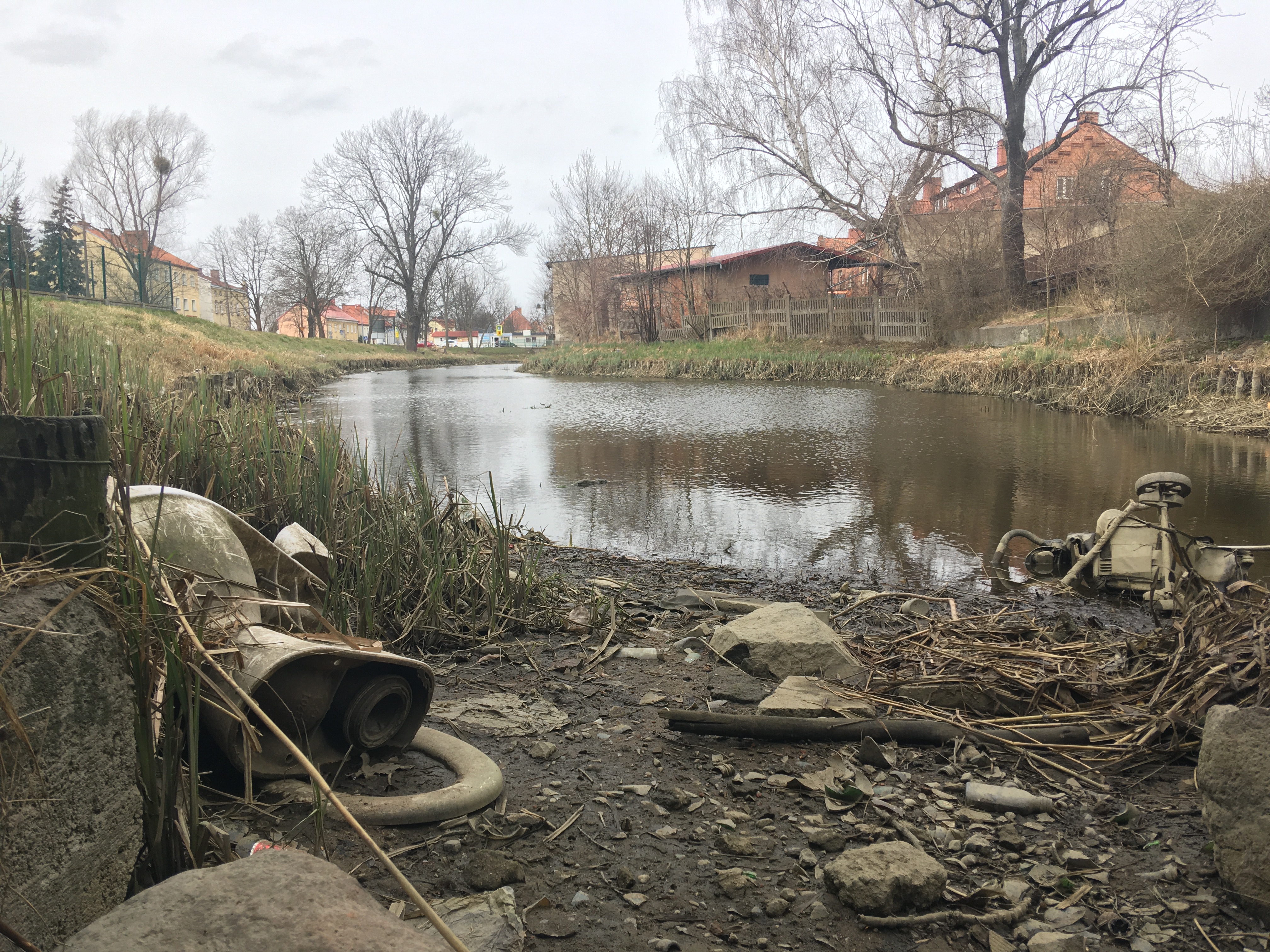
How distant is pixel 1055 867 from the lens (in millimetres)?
2242

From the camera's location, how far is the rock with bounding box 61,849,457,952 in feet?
3.96

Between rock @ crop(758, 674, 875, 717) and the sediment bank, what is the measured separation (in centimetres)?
1112

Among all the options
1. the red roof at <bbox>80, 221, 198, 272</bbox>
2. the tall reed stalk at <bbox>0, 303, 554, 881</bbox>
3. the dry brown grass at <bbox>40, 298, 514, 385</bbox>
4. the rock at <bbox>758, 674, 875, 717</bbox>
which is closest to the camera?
the rock at <bbox>758, 674, 875, 717</bbox>

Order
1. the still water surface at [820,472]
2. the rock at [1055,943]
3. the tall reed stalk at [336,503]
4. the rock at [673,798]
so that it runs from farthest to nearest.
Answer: the still water surface at [820,472] → the tall reed stalk at [336,503] → the rock at [673,798] → the rock at [1055,943]

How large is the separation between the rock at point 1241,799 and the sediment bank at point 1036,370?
11.4 meters

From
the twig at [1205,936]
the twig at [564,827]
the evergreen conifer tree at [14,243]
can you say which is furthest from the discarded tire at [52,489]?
the evergreen conifer tree at [14,243]

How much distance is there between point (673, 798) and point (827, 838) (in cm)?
49

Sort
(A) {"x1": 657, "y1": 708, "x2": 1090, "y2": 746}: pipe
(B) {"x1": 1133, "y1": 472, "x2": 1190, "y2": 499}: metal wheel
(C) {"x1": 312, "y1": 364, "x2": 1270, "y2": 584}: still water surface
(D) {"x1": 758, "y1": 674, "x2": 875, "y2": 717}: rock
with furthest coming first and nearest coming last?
(C) {"x1": 312, "y1": 364, "x2": 1270, "y2": 584}: still water surface
(B) {"x1": 1133, "y1": 472, "x2": 1190, "y2": 499}: metal wheel
(D) {"x1": 758, "y1": 674, "x2": 875, "y2": 717}: rock
(A) {"x1": 657, "y1": 708, "x2": 1090, "y2": 746}: pipe

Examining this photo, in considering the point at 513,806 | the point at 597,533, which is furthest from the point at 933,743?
the point at 597,533

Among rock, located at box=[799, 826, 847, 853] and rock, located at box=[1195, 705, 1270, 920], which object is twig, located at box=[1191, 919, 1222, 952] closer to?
rock, located at box=[1195, 705, 1270, 920]

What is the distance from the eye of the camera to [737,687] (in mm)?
3439

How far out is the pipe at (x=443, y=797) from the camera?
2277 mm

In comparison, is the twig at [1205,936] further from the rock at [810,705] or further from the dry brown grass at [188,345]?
the dry brown grass at [188,345]

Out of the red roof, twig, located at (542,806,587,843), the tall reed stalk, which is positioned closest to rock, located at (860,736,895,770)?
twig, located at (542,806,587,843)
